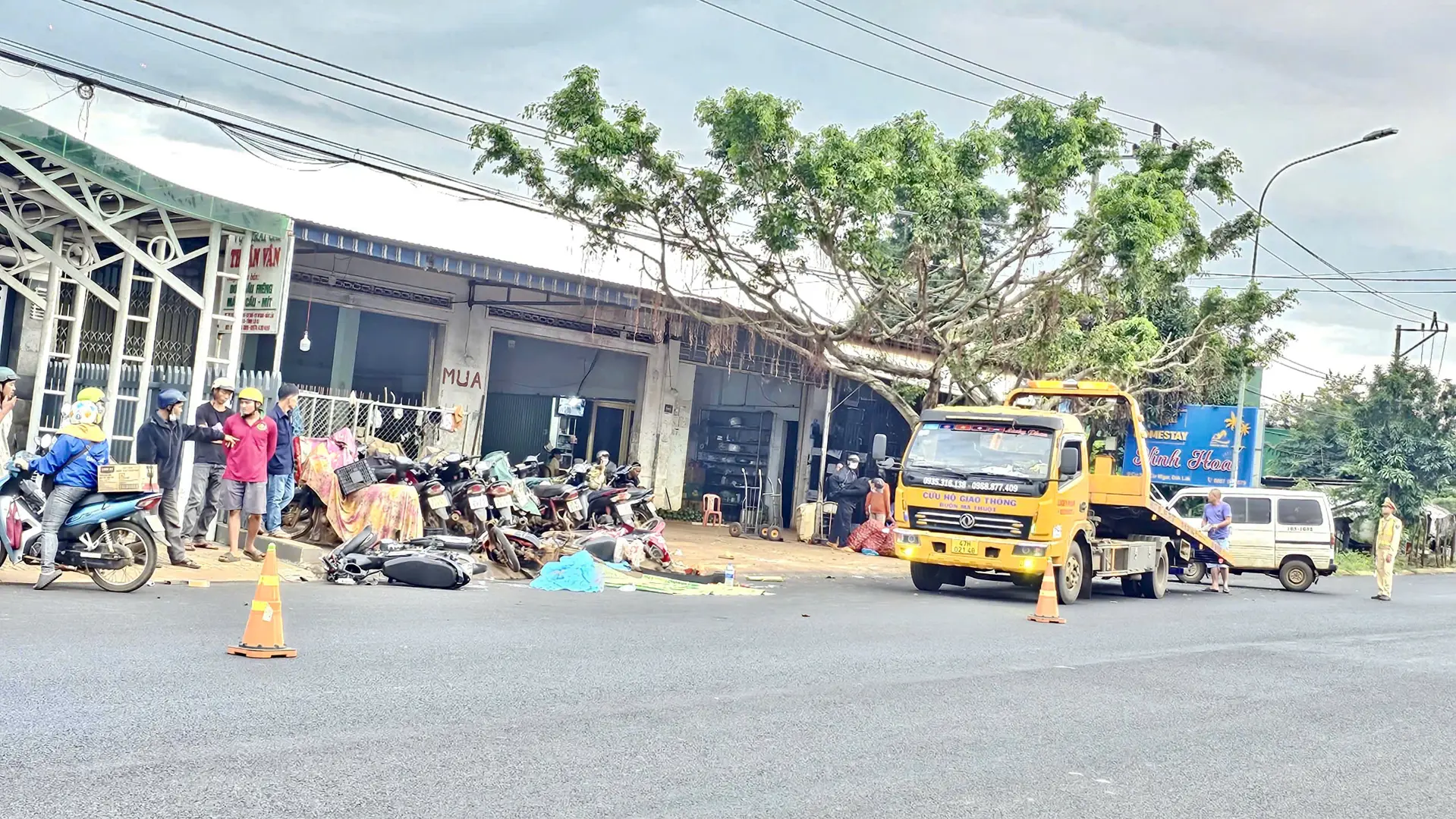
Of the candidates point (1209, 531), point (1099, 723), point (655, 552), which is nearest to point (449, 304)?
point (655, 552)

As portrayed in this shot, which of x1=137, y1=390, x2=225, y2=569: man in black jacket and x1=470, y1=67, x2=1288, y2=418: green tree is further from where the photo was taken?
x1=470, y1=67, x2=1288, y2=418: green tree

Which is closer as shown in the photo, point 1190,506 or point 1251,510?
point 1251,510

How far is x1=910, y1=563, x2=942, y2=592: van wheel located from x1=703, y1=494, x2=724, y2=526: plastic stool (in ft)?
31.7

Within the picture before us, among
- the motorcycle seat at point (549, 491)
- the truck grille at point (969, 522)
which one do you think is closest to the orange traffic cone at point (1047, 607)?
the truck grille at point (969, 522)

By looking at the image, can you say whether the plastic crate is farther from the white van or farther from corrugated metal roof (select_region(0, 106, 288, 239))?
the white van

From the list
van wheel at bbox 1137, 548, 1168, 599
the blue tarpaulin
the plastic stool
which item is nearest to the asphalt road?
the blue tarpaulin

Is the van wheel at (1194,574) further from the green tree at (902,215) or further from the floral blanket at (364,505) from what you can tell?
the floral blanket at (364,505)

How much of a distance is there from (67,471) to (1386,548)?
20.1m

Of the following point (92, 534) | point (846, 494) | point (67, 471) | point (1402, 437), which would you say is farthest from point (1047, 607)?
point (1402, 437)

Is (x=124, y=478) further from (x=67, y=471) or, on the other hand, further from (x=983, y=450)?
(x=983, y=450)

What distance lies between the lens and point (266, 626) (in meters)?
8.44

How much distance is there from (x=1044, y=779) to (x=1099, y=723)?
5.87 feet

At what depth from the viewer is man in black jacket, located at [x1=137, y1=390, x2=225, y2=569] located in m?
13.2

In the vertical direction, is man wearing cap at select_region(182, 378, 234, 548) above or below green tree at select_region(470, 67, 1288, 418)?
below
